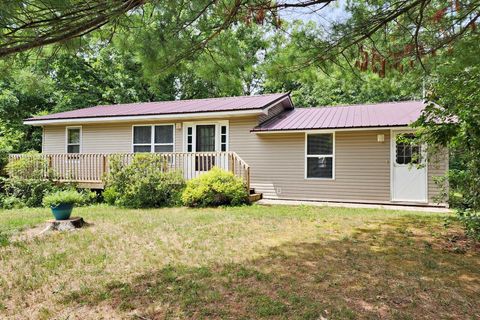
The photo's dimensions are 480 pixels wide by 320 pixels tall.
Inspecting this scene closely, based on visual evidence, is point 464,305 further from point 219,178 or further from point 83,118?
point 83,118

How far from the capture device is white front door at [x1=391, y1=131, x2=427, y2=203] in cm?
941

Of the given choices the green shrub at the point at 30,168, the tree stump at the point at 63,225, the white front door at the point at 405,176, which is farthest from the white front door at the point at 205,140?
the white front door at the point at 405,176

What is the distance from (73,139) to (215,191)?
7.93 meters

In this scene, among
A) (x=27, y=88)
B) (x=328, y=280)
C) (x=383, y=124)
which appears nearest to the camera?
(x=328, y=280)

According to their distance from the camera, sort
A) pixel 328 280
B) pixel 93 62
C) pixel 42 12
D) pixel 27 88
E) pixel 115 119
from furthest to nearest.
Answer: pixel 93 62
pixel 115 119
pixel 27 88
pixel 328 280
pixel 42 12

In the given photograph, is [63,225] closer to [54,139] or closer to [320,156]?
[320,156]

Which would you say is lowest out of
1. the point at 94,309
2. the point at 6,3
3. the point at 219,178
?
the point at 94,309

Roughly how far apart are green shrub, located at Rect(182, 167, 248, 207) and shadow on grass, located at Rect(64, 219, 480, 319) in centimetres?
459

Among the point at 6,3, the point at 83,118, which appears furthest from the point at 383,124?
the point at 83,118

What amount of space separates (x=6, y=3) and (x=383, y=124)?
899cm

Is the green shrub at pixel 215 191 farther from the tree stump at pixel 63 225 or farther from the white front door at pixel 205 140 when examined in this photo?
the tree stump at pixel 63 225

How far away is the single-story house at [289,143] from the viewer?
9680 millimetres

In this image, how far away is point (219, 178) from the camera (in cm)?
954

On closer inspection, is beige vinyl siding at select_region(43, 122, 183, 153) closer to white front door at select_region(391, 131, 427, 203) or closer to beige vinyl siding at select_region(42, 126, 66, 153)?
beige vinyl siding at select_region(42, 126, 66, 153)
